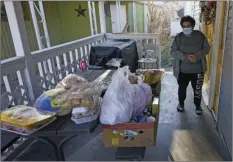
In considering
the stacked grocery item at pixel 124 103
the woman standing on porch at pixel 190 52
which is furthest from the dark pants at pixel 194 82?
the stacked grocery item at pixel 124 103

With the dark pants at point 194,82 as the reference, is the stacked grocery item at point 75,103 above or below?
above

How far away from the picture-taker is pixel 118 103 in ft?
4.42

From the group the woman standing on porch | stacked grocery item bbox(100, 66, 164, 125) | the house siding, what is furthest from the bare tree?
stacked grocery item bbox(100, 66, 164, 125)

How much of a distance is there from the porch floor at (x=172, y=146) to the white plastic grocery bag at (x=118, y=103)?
0.60m

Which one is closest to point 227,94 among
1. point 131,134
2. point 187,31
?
point 187,31

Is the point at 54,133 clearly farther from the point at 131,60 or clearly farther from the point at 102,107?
the point at 131,60

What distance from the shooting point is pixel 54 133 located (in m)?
1.26

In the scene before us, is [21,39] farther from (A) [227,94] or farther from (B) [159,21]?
(B) [159,21]

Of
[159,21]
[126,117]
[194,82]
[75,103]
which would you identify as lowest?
[194,82]

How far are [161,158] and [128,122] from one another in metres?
1.05

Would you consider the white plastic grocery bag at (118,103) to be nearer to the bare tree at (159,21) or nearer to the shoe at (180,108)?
the shoe at (180,108)

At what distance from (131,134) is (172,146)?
1.16 metres

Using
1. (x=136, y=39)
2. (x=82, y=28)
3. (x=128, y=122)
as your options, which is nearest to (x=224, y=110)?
(x=128, y=122)

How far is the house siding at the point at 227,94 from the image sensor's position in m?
2.13
